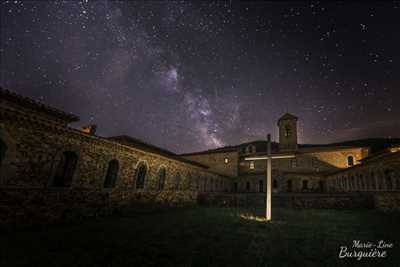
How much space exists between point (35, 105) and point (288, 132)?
130 feet

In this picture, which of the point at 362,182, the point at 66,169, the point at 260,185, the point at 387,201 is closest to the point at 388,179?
the point at 362,182

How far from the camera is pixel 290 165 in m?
35.1

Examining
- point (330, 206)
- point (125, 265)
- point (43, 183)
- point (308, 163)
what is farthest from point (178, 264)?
point (308, 163)

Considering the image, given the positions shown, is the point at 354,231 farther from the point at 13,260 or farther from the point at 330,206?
the point at 13,260

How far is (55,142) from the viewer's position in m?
9.16

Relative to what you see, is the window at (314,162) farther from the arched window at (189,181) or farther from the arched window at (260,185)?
the arched window at (189,181)

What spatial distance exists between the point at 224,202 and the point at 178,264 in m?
15.7

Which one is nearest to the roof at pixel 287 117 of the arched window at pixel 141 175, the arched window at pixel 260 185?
the arched window at pixel 260 185

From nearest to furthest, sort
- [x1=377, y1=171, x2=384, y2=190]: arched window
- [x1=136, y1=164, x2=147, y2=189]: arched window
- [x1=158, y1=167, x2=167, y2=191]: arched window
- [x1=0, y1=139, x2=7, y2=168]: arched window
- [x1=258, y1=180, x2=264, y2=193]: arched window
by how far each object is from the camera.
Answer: [x1=0, y1=139, x2=7, y2=168]: arched window → [x1=136, y1=164, x2=147, y2=189]: arched window → [x1=158, y1=167, x2=167, y2=191]: arched window → [x1=377, y1=171, x2=384, y2=190]: arched window → [x1=258, y1=180, x2=264, y2=193]: arched window

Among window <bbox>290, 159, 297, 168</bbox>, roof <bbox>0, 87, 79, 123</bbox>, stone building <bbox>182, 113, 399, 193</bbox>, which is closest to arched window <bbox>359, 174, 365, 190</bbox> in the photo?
stone building <bbox>182, 113, 399, 193</bbox>

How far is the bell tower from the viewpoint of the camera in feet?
122

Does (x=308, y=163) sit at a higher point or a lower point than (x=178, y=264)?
higher

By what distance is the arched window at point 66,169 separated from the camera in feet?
32.1

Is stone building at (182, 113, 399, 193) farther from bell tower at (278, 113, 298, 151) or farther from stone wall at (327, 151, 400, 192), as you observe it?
stone wall at (327, 151, 400, 192)
